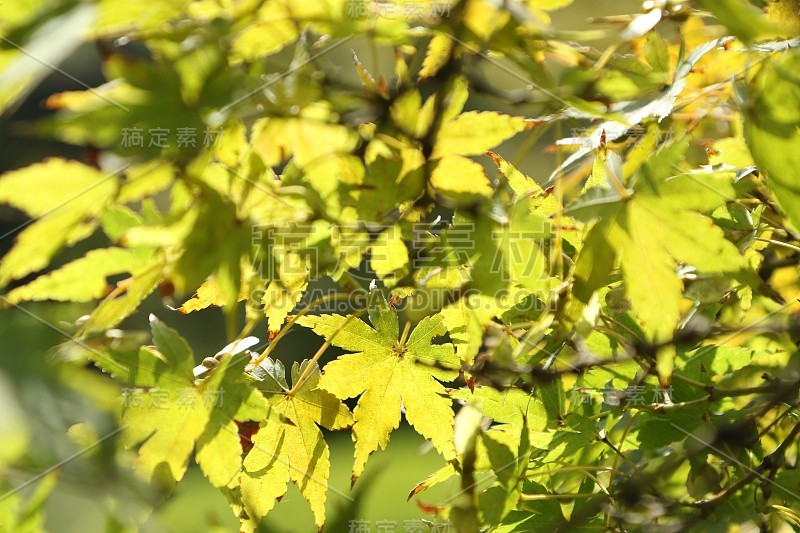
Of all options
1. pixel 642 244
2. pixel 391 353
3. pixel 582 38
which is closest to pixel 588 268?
pixel 642 244

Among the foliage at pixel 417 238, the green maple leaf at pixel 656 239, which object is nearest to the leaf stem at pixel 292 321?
the foliage at pixel 417 238

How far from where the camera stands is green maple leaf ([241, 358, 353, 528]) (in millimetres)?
762

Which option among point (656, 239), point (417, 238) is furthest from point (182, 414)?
point (656, 239)

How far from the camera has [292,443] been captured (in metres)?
0.79

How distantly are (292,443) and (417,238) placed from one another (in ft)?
1.02

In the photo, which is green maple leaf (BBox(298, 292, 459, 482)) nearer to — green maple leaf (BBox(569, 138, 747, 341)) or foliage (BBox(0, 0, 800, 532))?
foliage (BBox(0, 0, 800, 532))

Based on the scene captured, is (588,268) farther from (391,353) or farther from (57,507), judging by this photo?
(57,507)

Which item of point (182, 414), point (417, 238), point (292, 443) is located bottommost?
point (292, 443)

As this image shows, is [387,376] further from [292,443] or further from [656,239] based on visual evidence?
[656,239]

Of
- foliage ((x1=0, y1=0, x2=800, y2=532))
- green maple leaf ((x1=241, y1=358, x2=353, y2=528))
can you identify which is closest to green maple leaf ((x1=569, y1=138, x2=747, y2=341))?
foliage ((x1=0, y1=0, x2=800, y2=532))

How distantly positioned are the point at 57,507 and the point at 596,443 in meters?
0.52

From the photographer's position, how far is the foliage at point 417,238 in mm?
459

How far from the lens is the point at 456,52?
20.3 inches

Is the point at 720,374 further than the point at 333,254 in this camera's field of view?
Yes
